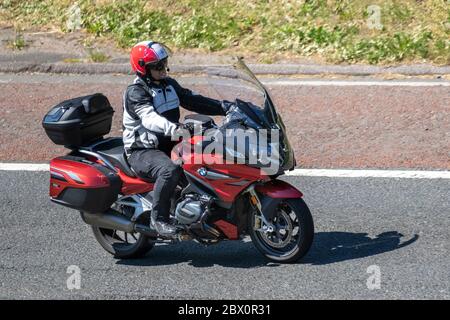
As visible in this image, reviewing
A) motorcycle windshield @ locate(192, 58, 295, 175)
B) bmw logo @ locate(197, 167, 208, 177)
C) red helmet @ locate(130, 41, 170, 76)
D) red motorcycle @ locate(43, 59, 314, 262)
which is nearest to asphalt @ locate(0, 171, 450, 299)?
red motorcycle @ locate(43, 59, 314, 262)

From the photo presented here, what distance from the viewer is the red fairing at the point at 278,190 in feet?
23.3

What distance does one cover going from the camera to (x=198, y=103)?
771cm

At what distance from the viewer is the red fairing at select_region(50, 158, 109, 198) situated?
24.5ft

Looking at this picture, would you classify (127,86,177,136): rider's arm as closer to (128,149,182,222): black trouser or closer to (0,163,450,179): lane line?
(128,149,182,222): black trouser

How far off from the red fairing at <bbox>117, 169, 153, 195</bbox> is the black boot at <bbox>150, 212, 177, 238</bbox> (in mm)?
256

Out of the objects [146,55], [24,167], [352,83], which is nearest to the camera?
[146,55]

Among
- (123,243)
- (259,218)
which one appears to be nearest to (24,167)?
(123,243)

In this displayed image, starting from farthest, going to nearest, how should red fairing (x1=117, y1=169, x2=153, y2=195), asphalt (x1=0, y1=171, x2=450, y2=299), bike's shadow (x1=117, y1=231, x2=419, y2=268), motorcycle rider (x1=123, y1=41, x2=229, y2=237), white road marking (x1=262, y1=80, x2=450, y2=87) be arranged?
white road marking (x1=262, y1=80, x2=450, y2=87), red fairing (x1=117, y1=169, x2=153, y2=195), bike's shadow (x1=117, y1=231, x2=419, y2=268), motorcycle rider (x1=123, y1=41, x2=229, y2=237), asphalt (x1=0, y1=171, x2=450, y2=299)

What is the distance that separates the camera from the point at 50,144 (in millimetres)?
10930

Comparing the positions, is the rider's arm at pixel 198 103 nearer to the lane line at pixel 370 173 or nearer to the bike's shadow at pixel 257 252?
the bike's shadow at pixel 257 252

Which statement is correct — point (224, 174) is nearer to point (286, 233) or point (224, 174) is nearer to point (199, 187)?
point (199, 187)

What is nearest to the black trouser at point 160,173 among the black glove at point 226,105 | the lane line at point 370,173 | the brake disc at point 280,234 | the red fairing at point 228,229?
the red fairing at point 228,229

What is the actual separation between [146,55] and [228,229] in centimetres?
145

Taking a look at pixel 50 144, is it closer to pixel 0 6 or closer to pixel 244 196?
pixel 244 196
